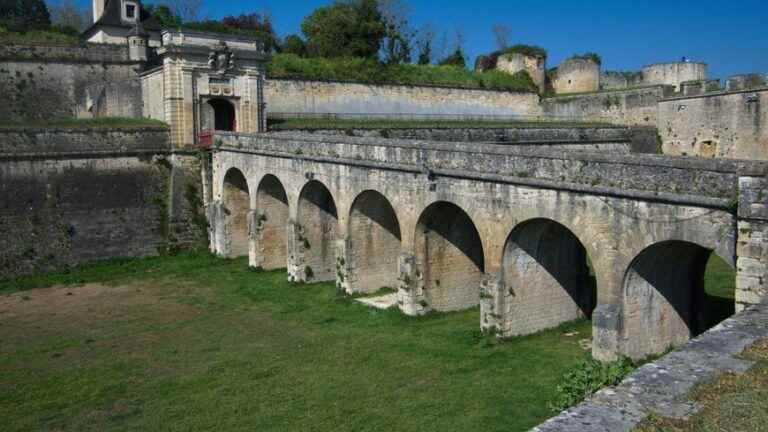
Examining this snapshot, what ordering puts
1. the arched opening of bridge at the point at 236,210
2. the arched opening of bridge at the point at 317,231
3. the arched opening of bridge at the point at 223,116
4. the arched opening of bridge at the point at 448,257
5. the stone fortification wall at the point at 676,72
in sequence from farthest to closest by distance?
the stone fortification wall at the point at 676,72
the arched opening of bridge at the point at 223,116
the arched opening of bridge at the point at 236,210
the arched opening of bridge at the point at 317,231
the arched opening of bridge at the point at 448,257

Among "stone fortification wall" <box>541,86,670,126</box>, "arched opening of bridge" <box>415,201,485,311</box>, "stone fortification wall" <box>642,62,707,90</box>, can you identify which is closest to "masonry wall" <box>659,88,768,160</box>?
"stone fortification wall" <box>541,86,670,126</box>

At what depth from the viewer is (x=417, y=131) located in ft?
101

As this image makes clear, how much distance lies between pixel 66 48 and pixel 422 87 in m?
18.6

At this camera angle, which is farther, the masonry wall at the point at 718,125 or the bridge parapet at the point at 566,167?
the masonry wall at the point at 718,125

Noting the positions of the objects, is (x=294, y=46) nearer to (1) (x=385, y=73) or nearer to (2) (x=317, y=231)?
(1) (x=385, y=73)

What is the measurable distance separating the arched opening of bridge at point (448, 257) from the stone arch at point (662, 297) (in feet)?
16.0

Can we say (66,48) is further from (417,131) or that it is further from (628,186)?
(628,186)

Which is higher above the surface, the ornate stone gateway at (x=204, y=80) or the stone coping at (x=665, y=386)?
the ornate stone gateway at (x=204, y=80)

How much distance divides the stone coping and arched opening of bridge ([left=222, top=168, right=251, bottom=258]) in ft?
62.2

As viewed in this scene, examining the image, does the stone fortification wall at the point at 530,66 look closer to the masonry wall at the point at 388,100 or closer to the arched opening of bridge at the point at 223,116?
the masonry wall at the point at 388,100

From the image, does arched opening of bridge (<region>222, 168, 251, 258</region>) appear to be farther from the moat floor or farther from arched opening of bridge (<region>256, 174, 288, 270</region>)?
the moat floor

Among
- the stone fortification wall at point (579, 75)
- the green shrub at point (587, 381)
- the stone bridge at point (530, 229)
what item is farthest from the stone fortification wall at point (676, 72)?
the green shrub at point (587, 381)

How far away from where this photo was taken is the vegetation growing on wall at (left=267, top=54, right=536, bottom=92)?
3606 centimetres

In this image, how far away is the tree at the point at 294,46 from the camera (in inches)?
1764
